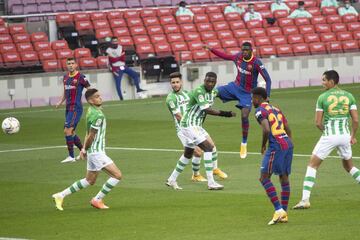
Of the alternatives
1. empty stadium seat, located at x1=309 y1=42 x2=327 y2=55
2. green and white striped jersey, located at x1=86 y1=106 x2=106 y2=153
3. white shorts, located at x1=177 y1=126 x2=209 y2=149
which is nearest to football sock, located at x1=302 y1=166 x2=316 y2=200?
white shorts, located at x1=177 y1=126 x2=209 y2=149

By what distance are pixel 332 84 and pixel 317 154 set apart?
115 cm

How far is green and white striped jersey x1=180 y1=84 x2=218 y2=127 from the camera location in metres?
19.6

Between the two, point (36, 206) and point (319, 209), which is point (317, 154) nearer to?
point (319, 209)

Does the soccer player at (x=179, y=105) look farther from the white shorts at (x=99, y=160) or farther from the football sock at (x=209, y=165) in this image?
the white shorts at (x=99, y=160)

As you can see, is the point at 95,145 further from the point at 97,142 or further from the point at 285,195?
the point at 285,195

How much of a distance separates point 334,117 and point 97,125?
384 centimetres

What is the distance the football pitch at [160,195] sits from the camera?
15.4m

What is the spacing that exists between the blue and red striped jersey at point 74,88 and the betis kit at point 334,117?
9333 millimetres

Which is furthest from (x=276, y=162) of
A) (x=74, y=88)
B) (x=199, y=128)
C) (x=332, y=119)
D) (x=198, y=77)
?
(x=198, y=77)

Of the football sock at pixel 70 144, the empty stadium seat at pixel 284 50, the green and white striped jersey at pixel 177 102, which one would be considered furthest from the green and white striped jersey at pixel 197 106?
the empty stadium seat at pixel 284 50

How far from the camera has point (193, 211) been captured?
17.1m

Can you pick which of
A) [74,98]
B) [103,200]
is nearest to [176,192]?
[103,200]

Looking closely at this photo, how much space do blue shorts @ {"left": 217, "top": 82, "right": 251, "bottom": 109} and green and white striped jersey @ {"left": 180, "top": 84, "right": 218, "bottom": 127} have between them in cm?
486

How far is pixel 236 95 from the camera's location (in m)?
24.9
